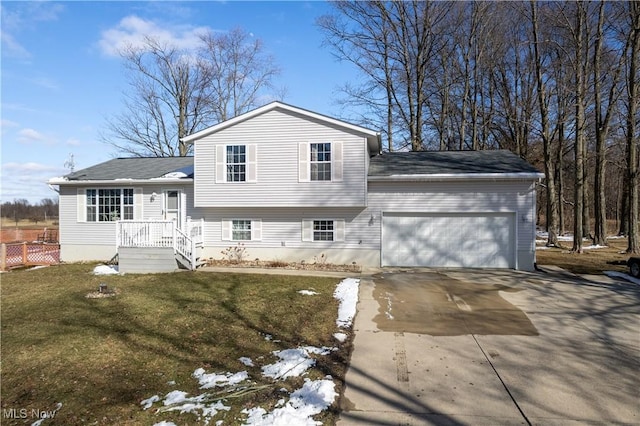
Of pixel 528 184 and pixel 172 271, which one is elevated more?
pixel 528 184

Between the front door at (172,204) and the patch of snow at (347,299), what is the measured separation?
311 inches

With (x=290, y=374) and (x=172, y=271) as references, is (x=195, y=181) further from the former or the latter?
(x=290, y=374)

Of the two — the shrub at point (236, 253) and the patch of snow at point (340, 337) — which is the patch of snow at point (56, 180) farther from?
the patch of snow at point (340, 337)

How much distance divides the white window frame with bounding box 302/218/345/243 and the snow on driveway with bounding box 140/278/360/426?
8399 mm

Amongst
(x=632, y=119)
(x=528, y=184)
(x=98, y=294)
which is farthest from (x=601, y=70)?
(x=98, y=294)

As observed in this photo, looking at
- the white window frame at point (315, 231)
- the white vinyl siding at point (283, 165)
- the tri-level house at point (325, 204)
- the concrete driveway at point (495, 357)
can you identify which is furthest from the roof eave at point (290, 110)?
the concrete driveway at point (495, 357)

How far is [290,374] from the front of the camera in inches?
184

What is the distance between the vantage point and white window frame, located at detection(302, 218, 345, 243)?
13789 millimetres

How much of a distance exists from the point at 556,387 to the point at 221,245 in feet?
39.6

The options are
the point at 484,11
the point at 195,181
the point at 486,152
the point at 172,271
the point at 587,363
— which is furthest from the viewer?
the point at 484,11

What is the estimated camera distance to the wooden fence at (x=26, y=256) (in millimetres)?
14140

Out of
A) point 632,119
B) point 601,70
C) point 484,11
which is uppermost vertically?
point 484,11

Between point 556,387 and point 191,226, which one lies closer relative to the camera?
point 556,387

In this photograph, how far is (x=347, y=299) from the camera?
8.48 meters
